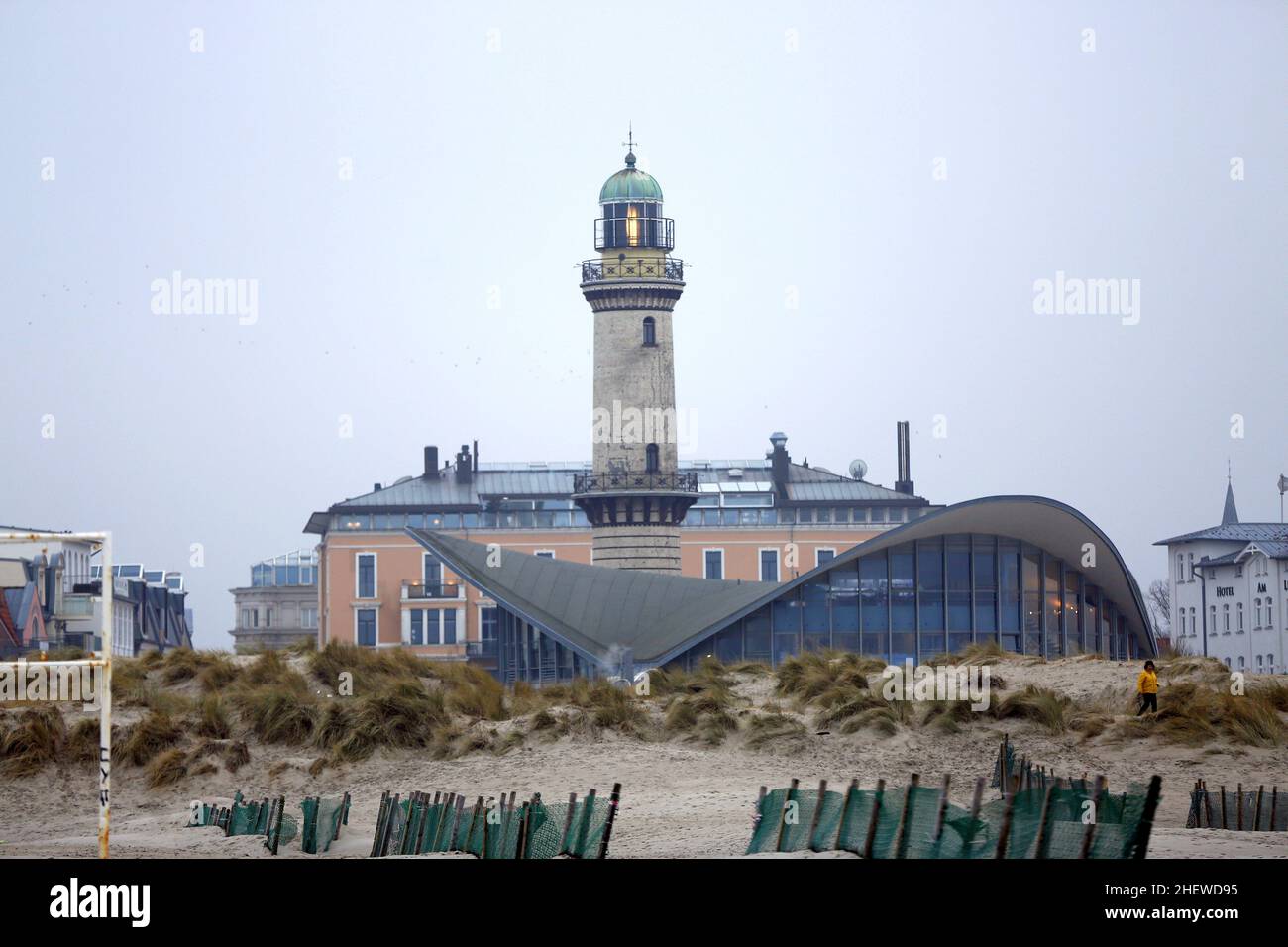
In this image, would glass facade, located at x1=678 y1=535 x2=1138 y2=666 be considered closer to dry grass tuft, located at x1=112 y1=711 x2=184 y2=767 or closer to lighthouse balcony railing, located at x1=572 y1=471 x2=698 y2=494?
dry grass tuft, located at x1=112 y1=711 x2=184 y2=767

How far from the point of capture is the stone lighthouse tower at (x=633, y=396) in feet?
275

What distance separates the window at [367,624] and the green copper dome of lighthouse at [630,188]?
124 feet

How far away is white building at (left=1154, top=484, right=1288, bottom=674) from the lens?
4122 inches

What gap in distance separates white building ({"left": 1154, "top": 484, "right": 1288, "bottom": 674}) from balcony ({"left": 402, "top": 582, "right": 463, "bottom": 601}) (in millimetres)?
39655

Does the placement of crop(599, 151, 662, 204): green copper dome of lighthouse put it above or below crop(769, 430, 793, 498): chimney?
above

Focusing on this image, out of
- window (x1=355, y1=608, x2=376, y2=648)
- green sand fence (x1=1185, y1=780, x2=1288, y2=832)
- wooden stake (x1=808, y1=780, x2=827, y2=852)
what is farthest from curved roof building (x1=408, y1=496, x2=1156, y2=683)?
window (x1=355, y1=608, x2=376, y2=648)

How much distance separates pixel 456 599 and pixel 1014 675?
77086 mm

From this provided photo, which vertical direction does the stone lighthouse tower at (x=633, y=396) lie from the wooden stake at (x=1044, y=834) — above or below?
above

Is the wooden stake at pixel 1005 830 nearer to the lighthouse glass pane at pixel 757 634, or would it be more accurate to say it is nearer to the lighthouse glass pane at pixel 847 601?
the lighthouse glass pane at pixel 757 634

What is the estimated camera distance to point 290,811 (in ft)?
101

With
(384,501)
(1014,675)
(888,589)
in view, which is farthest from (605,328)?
(1014,675)

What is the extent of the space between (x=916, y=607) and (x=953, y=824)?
38.6 m

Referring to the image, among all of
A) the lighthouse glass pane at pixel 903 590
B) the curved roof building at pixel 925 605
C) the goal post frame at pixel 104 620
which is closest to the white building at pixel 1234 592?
the curved roof building at pixel 925 605
